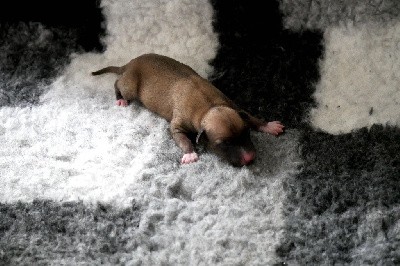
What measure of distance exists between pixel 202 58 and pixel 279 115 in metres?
0.38

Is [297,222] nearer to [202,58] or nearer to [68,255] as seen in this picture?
[68,255]

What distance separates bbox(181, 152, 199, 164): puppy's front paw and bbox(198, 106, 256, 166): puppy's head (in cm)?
5

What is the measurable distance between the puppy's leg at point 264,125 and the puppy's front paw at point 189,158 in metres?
0.18

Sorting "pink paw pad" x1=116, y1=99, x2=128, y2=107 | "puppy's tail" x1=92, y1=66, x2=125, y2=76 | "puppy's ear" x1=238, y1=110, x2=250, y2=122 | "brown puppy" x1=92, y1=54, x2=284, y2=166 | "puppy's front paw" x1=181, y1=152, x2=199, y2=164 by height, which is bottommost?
"pink paw pad" x1=116, y1=99, x2=128, y2=107

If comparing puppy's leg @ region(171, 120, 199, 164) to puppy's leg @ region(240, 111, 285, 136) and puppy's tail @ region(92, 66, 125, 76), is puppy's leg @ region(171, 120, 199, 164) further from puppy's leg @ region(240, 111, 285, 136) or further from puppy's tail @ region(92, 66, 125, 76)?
puppy's tail @ region(92, 66, 125, 76)

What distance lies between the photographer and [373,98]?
5.37 feet

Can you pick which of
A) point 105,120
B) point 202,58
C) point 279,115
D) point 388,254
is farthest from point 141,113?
point 388,254

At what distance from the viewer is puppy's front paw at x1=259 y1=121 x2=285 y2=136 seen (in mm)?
1583

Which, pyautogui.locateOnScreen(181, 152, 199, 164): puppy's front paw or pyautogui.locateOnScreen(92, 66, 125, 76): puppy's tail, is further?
pyautogui.locateOnScreen(92, 66, 125, 76): puppy's tail

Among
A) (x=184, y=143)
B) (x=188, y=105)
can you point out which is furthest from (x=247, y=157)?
(x=188, y=105)

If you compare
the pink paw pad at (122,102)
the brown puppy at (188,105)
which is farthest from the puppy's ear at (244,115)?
the pink paw pad at (122,102)

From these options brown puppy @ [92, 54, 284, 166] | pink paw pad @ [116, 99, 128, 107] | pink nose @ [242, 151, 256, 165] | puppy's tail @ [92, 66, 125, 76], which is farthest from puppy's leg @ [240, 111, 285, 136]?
puppy's tail @ [92, 66, 125, 76]

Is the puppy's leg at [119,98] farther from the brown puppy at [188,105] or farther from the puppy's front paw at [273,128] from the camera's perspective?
the puppy's front paw at [273,128]

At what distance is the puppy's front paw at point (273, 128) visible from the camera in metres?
1.58
